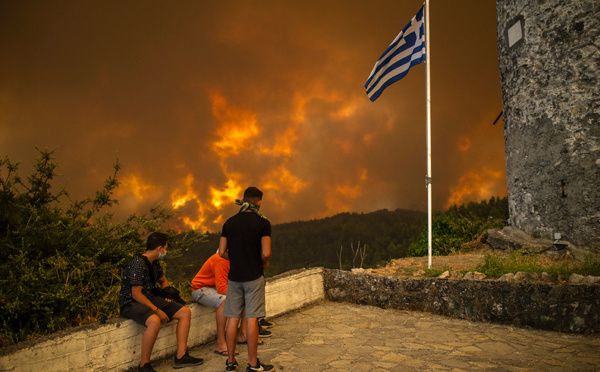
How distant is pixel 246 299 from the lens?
14.0ft

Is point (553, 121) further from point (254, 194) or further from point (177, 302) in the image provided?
point (177, 302)

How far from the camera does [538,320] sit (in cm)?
534

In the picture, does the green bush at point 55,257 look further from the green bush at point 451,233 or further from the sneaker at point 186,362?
the green bush at point 451,233

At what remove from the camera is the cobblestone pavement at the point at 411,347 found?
4.30m

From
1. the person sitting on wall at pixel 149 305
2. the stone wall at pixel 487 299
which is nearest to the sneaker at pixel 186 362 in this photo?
the person sitting on wall at pixel 149 305

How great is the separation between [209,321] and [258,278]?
4.90 ft

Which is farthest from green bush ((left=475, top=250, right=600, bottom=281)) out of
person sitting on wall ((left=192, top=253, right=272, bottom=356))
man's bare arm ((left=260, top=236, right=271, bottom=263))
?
man's bare arm ((left=260, top=236, right=271, bottom=263))

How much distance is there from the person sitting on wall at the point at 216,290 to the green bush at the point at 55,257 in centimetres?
115

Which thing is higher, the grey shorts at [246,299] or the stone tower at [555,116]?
the stone tower at [555,116]

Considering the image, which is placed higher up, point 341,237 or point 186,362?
point 341,237

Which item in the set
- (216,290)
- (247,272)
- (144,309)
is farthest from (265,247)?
(144,309)

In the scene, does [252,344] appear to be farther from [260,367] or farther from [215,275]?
[215,275]

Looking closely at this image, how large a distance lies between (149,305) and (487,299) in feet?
14.2

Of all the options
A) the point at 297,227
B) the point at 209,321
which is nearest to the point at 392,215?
the point at 297,227
